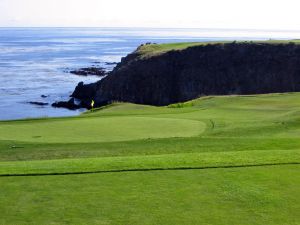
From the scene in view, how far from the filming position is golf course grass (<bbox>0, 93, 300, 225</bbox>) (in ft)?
22.7

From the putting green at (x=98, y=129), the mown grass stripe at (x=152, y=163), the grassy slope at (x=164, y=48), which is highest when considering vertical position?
the mown grass stripe at (x=152, y=163)

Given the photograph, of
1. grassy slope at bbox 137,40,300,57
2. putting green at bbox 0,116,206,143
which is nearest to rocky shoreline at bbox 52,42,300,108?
grassy slope at bbox 137,40,300,57

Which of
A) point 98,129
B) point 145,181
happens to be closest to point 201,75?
point 98,129

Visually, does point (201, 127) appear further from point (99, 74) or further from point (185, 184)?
point (99, 74)

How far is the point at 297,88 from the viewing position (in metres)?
64.4

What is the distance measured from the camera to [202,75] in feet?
219

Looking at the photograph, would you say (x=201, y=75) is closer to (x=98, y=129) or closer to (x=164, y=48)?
(x=164, y=48)

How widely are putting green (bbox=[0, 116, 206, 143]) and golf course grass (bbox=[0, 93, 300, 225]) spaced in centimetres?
9

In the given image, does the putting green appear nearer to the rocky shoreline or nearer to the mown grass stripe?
the mown grass stripe

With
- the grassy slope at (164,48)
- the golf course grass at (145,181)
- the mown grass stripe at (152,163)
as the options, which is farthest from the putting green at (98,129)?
the grassy slope at (164,48)

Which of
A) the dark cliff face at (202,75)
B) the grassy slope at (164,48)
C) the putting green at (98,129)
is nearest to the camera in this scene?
the putting green at (98,129)

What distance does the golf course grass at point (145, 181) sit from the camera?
691 centimetres

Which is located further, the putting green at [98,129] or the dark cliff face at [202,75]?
the dark cliff face at [202,75]

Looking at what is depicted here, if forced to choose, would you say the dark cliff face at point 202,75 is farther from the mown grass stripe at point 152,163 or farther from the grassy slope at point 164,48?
the mown grass stripe at point 152,163
